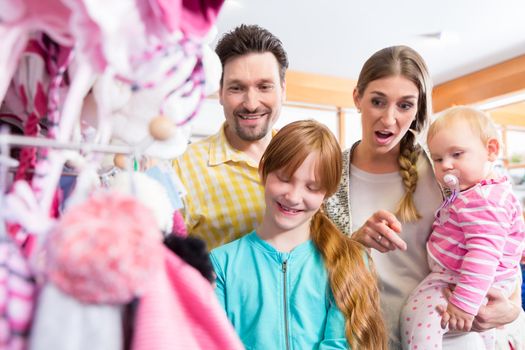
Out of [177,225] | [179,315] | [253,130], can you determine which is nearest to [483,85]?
[253,130]

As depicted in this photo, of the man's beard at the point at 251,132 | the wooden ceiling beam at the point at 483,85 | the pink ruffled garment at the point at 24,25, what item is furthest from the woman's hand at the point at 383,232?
the wooden ceiling beam at the point at 483,85

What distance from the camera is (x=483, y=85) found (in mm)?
4570

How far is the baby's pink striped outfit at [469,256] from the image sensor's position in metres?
1.14

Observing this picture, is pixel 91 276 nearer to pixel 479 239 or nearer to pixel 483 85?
pixel 479 239

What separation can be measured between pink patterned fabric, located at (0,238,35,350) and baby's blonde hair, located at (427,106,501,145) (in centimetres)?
111

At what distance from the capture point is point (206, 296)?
45 centimetres

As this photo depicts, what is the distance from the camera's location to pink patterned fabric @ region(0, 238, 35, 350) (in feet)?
1.26

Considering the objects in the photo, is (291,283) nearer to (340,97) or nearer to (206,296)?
(206,296)

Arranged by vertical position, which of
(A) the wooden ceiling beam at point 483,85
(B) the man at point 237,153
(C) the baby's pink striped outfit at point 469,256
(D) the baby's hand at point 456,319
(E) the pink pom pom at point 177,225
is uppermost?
(A) the wooden ceiling beam at point 483,85

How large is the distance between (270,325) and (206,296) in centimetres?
63

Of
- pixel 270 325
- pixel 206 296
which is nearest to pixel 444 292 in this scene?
pixel 270 325

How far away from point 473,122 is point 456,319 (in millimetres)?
504

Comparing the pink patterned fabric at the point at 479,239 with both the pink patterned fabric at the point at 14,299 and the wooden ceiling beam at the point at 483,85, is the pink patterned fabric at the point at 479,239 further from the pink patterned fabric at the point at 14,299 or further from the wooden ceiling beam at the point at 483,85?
the wooden ceiling beam at the point at 483,85

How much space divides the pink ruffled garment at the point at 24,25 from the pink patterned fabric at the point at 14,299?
0.59 ft
